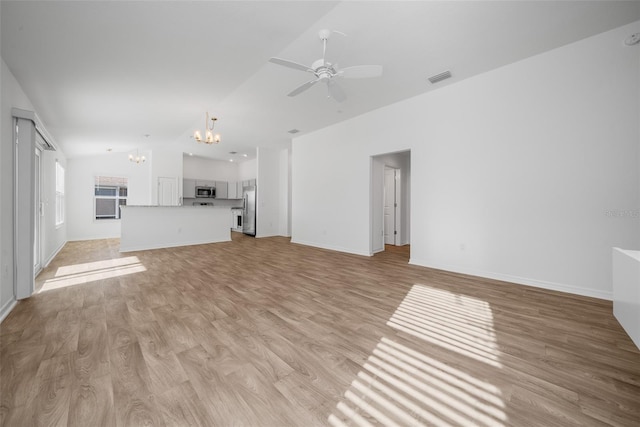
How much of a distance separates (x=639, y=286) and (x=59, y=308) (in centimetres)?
515

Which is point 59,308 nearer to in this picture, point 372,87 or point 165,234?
point 165,234

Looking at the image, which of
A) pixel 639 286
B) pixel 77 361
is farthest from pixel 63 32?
pixel 639 286

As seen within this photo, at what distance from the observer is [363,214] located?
5.46 m

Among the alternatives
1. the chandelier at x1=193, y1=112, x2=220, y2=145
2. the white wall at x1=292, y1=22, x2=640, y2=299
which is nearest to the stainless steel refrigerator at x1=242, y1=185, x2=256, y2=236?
the chandelier at x1=193, y1=112, x2=220, y2=145

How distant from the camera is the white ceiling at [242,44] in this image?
2.32 meters

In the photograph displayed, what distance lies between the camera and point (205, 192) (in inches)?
395

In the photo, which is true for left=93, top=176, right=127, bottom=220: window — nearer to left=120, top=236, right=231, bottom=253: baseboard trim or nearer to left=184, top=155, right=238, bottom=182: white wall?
left=184, top=155, right=238, bottom=182: white wall

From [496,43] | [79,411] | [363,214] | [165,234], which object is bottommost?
[79,411]

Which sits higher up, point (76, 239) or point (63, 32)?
point (63, 32)

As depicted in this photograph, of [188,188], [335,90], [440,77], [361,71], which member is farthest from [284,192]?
[361,71]

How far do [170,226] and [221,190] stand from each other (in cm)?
447

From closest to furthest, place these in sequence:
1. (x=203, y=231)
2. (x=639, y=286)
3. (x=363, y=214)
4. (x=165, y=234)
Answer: (x=639, y=286), (x=363, y=214), (x=165, y=234), (x=203, y=231)

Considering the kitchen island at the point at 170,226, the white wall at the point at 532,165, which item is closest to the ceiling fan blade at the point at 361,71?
the white wall at the point at 532,165

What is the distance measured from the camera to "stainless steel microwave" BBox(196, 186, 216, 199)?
989 centimetres
